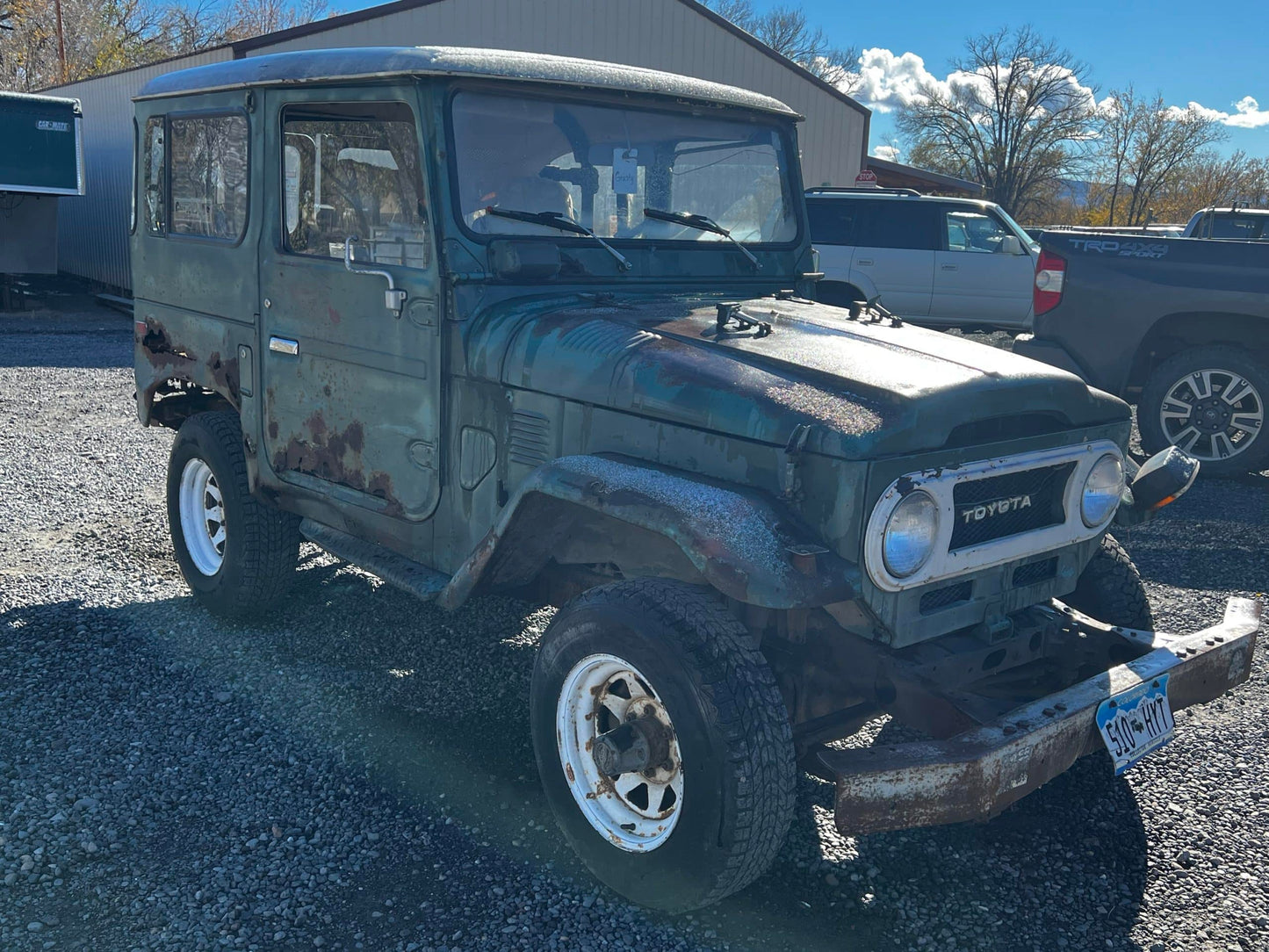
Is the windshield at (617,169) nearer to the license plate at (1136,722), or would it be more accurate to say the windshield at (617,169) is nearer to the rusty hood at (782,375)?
the rusty hood at (782,375)

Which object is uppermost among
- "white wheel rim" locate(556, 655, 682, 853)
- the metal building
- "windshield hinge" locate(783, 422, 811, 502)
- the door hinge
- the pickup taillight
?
the metal building

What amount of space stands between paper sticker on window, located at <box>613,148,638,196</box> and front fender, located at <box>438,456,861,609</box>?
4.09 ft

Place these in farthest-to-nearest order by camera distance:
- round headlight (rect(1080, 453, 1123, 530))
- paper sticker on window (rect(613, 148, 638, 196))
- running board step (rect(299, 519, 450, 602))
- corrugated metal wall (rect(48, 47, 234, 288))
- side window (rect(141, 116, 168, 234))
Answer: corrugated metal wall (rect(48, 47, 234, 288)) < side window (rect(141, 116, 168, 234)) < paper sticker on window (rect(613, 148, 638, 196)) < running board step (rect(299, 519, 450, 602)) < round headlight (rect(1080, 453, 1123, 530))

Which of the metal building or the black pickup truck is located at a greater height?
the metal building

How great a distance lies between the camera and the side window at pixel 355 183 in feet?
11.7

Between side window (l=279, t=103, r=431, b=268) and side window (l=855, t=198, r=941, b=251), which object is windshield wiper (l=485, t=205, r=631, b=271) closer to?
side window (l=279, t=103, r=431, b=268)

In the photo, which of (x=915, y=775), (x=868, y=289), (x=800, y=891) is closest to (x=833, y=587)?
(x=915, y=775)

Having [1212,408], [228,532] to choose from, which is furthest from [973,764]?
[1212,408]

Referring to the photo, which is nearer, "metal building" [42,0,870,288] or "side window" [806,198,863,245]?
"side window" [806,198,863,245]

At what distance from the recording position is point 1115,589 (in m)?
3.57

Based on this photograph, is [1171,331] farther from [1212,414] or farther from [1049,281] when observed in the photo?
[1049,281]

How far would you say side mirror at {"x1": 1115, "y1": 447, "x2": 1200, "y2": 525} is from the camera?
11.3 ft

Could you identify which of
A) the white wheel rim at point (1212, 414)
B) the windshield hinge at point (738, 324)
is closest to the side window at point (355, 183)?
the windshield hinge at point (738, 324)

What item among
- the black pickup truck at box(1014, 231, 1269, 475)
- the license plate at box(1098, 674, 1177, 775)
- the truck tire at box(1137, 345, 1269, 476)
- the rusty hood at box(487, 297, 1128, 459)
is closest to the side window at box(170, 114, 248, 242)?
the rusty hood at box(487, 297, 1128, 459)
